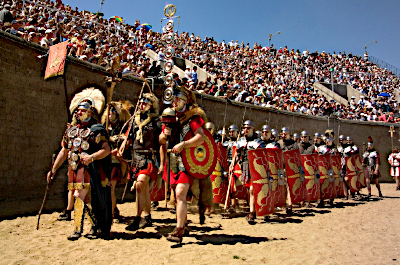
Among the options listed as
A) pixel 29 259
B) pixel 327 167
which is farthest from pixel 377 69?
pixel 29 259

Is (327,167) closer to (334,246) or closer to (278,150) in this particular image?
(278,150)

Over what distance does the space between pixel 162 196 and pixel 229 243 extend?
254 centimetres

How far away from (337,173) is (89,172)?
7276 mm

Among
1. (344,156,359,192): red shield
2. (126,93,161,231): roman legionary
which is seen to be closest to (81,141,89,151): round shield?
(126,93,161,231): roman legionary

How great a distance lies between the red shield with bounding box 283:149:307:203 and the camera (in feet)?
24.0

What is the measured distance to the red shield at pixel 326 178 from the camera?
891cm

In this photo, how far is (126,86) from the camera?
8.97m

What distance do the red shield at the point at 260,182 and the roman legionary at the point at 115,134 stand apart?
2273 millimetres

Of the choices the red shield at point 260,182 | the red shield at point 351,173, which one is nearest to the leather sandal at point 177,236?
the red shield at point 260,182

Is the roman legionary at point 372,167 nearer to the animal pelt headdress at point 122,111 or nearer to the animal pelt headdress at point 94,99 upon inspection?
the animal pelt headdress at point 122,111

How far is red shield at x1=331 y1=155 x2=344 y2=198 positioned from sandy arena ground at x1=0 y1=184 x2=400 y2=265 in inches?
104

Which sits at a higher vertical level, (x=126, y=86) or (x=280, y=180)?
(x=126, y=86)

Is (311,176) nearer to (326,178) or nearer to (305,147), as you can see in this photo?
(326,178)

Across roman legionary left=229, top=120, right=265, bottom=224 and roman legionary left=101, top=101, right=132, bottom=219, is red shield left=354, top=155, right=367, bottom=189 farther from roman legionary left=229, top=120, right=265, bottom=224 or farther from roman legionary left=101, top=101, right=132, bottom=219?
roman legionary left=101, top=101, right=132, bottom=219
